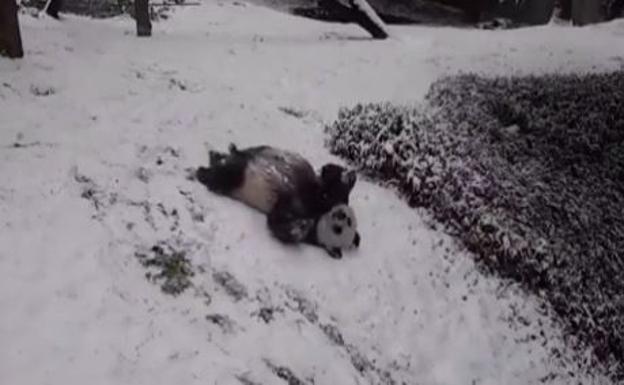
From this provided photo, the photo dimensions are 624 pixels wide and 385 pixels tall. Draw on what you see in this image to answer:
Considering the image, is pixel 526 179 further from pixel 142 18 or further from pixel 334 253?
pixel 142 18

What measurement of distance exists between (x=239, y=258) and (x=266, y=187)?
0.82 meters

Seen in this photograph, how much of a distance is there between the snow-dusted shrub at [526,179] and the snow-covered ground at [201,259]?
0.34 metres

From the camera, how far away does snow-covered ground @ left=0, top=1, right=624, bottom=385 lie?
5.02 m

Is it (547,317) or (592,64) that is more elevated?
(592,64)

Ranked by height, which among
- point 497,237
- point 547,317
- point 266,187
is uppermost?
point 266,187

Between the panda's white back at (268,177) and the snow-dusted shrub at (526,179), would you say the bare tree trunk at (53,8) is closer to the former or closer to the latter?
the snow-dusted shrub at (526,179)

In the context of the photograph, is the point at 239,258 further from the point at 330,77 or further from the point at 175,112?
the point at 330,77

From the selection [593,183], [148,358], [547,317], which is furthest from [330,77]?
[148,358]

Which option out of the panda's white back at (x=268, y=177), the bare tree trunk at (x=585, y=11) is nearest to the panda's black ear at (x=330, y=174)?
the panda's white back at (x=268, y=177)

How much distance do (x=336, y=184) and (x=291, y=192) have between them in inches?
21.9

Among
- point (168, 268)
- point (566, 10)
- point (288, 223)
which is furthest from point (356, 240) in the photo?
point (566, 10)

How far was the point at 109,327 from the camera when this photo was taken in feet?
16.4

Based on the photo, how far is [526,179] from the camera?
866 cm

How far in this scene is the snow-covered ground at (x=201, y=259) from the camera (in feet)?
16.5
